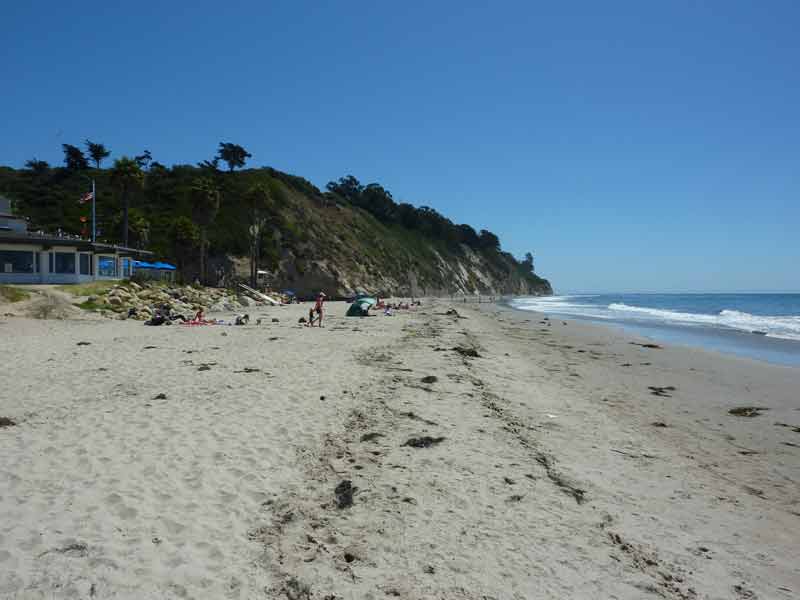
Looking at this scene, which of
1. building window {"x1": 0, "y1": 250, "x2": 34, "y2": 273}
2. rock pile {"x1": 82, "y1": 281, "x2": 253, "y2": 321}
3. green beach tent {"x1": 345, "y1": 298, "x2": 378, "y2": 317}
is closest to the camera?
rock pile {"x1": 82, "y1": 281, "x2": 253, "y2": 321}

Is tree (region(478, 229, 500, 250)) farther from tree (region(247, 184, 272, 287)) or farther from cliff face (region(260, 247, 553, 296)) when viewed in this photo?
tree (region(247, 184, 272, 287))

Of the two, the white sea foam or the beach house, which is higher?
the beach house

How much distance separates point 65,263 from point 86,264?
1667 mm

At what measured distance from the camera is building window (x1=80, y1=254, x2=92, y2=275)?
111 ft

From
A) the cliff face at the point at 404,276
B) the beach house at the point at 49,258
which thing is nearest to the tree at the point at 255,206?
the cliff face at the point at 404,276

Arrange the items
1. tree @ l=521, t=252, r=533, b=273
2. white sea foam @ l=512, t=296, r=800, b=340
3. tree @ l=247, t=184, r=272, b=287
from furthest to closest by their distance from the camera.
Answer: tree @ l=521, t=252, r=533, b=273, tree @ l=247, t=184, r=272, b=287, white sea foam @ l=512, t=296, r=800, b=340

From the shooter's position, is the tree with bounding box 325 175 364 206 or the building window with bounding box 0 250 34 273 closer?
the building window with bounding box 0 250 34 273

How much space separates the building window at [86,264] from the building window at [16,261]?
3121mm

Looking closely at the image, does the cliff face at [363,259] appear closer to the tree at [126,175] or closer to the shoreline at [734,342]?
the tree at [126,175]

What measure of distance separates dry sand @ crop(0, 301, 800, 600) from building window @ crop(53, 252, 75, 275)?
25547mm

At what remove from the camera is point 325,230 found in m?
75.2

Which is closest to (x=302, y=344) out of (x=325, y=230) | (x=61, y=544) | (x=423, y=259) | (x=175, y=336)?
(x=175, y=336)

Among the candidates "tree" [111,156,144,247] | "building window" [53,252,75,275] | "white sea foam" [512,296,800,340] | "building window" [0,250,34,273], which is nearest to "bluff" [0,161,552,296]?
"tree" [111,156,144,247]

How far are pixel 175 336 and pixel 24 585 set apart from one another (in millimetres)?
15557
